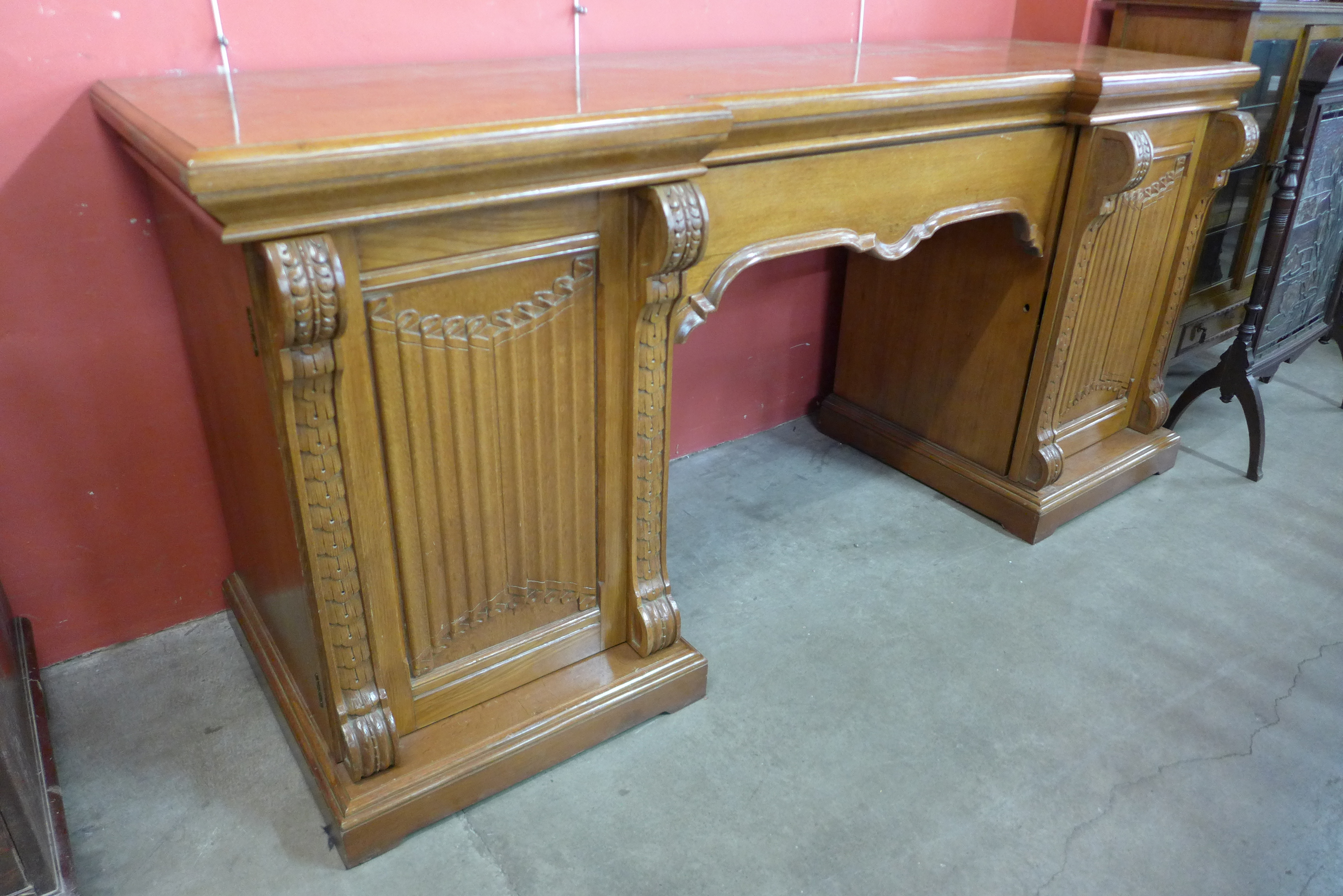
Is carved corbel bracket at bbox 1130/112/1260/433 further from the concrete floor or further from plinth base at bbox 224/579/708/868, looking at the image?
plinth base at bbox 224/579/708/868

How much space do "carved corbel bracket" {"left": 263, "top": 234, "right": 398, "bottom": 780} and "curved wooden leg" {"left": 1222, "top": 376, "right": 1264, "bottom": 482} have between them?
Answer: 97.3 inches

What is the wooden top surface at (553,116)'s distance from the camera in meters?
1.04

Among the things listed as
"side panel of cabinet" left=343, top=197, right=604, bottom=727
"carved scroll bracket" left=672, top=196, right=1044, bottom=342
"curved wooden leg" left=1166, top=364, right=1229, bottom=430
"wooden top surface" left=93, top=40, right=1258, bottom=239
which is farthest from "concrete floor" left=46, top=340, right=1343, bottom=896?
"wooden top surface" left=93, top=40, right=1258, bottom=239

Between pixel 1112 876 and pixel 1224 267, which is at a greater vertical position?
pixel 1224 267

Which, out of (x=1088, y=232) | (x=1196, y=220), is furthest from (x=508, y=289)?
(x=1196, y=220)

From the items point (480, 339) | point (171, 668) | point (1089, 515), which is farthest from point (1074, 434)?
point (171, 668)

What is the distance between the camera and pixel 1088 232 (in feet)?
6.90

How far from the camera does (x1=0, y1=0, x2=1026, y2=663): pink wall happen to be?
1.50 m

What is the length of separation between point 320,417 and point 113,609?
3.30 ft

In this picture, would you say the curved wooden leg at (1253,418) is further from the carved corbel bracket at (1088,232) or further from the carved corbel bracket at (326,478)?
the carved corbel bracket at (326,478)

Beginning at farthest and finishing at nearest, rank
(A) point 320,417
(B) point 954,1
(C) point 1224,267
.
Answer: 1. (C) point 1224,267
2. (B) point 954,1
3. (A) point 320,417

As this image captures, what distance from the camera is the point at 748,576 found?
86.8 inches

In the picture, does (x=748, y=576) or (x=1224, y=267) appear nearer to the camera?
(x=748, y=576)

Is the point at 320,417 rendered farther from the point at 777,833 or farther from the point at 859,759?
the point at 859,759
